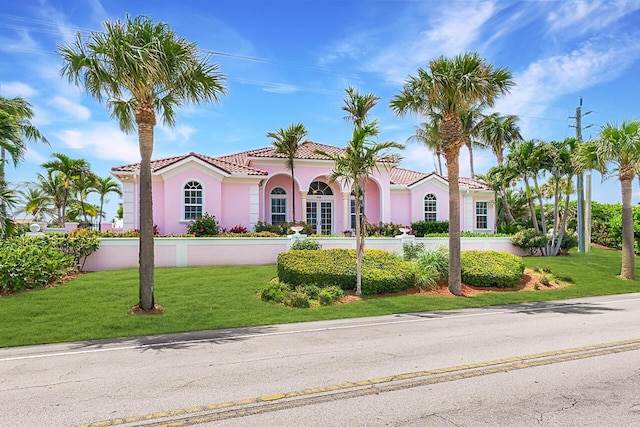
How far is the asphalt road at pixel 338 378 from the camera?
4820 mm

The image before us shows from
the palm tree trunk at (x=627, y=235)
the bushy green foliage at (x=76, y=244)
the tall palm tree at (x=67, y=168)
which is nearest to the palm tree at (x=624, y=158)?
the palm tree trunk at (x=627, y=235)

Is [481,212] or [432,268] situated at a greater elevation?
[481,212]

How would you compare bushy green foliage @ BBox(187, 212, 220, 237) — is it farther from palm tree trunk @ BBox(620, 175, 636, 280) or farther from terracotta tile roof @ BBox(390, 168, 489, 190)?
palm tree trunk @ BBox(620, 175, 636, 280)

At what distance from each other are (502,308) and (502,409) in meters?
8.80

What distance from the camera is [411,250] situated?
62.6 feet

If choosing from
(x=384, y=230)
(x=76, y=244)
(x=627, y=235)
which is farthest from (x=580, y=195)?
(x=76, y=244)

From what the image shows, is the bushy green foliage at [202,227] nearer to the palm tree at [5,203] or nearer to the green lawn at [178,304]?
the green lawn at [178,304]

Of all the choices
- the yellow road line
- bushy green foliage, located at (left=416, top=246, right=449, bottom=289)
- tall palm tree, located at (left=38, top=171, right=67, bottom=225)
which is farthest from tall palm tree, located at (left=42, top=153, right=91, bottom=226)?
the yellow road line

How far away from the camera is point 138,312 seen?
36.2ft

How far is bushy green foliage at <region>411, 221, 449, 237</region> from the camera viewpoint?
90.1ft

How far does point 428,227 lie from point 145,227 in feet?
65.3

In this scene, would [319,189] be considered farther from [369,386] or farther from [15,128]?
[369,386]

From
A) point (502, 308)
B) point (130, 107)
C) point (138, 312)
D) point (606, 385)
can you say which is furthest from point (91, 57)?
point (502, 308)

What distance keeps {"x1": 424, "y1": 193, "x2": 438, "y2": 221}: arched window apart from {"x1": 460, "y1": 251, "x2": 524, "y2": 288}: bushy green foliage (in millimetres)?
11069
